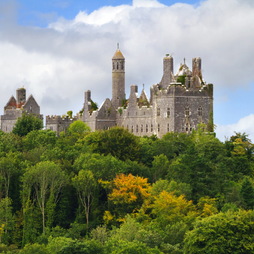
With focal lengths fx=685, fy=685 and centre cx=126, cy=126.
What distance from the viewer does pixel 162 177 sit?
75125mm

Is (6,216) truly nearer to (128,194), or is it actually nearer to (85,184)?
(85,184)

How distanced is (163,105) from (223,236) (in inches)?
1852

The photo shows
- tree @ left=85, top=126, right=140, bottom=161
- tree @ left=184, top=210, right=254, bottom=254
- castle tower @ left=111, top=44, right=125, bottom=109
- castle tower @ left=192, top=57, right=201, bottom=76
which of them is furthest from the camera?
castle tower @ left=111, top=44, right=125, bottom=109

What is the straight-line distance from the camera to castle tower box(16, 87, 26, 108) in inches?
4518

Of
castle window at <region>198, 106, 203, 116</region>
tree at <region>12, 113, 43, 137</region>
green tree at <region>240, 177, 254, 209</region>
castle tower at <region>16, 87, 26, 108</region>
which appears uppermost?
castle tower at <region>16, 87, 26, 108</region>

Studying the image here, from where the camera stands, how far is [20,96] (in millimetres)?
115000

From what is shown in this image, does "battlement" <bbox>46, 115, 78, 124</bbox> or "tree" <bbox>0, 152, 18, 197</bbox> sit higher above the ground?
"battlement" <bbox>46, 115, 78, 124</bbox>

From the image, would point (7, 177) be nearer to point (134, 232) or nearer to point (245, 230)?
point (134, 232)

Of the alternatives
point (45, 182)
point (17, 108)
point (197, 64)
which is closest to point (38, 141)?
point (45, 182)

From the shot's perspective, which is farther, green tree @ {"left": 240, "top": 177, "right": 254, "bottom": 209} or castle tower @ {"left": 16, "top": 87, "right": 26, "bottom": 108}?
castle tower @ {"left": 16, "top": 87, "right": 26, "bottom": 108}

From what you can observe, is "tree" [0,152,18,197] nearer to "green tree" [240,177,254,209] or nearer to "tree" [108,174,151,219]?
"tree" [108,174,151,219]

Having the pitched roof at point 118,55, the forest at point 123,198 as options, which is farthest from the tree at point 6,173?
the pitched roof at point 118,55

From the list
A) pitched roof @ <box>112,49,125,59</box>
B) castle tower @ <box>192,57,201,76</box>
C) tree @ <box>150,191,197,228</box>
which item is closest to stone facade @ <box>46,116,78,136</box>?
pitched roof @ <box>112,49,125,59</box>

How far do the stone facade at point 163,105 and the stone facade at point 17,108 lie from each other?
400 inches
